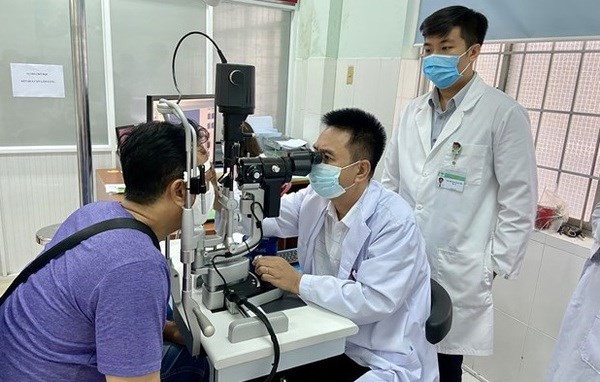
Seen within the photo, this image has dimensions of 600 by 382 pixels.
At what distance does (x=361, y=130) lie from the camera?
1281 millimetres

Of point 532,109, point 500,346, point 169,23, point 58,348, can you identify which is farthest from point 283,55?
point 58,348

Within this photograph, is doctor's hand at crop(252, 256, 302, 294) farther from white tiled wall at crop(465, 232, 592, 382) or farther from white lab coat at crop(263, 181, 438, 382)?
white tiled wall at crop(465, 232, 592, 382)

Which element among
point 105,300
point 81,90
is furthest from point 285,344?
point 81,90

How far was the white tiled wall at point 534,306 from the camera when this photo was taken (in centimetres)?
179

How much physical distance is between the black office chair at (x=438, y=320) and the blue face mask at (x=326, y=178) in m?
0.42

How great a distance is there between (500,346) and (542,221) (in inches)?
24.9

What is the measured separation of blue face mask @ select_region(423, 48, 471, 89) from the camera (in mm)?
1544

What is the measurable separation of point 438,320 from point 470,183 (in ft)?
1.84

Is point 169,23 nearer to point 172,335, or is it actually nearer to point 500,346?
point 172,335

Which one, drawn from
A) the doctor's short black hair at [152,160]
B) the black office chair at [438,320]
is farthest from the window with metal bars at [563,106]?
the doctor's short black hair at [152,160]

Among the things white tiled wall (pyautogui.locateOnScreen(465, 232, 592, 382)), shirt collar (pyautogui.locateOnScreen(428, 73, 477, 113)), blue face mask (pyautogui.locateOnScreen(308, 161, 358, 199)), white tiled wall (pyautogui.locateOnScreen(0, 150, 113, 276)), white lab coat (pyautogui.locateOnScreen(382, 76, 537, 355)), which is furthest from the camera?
white tiled wall (pyautogui.locateOnScreen(0, 150, 113, 276))

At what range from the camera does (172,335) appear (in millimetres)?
1271

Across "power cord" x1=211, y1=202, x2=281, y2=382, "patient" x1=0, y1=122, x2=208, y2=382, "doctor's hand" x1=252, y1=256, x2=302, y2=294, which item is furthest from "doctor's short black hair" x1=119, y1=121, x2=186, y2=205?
"doctor's hand" x1=252, y1=256, x2=302, y2=294

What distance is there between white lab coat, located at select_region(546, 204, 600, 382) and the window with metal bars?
70 centimetres
